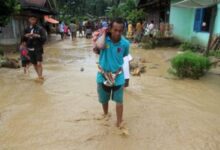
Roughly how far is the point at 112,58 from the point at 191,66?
4.09 m

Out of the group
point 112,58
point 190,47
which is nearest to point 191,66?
point 112,58

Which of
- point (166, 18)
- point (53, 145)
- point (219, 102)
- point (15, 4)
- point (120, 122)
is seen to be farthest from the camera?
point (166, 18)

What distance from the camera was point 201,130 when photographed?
4.10 m

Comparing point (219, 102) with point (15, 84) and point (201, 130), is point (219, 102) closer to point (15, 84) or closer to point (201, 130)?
point (201, 130)

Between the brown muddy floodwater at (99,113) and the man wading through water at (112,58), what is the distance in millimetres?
547

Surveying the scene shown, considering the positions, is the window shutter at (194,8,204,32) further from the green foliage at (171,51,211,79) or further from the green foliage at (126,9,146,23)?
the green foliage at (126,9,146,23)

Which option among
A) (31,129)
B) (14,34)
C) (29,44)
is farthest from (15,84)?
(14,34)

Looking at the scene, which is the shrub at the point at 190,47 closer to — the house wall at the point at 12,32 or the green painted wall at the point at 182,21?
the green painted wall at the point at 182,21

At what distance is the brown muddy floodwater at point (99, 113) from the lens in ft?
12.1

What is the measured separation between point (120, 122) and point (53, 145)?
38.1 inches

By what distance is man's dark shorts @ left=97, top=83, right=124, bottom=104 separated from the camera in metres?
3.75

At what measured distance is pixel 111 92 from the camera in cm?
389

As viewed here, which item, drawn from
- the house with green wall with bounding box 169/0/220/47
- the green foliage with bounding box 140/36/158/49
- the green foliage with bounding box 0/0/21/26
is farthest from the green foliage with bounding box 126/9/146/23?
the green foliage with bounding box 0/0/21/26

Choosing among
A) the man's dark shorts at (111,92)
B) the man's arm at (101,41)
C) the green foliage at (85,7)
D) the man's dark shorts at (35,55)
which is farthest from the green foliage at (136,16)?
the green foliage at (85,7)
